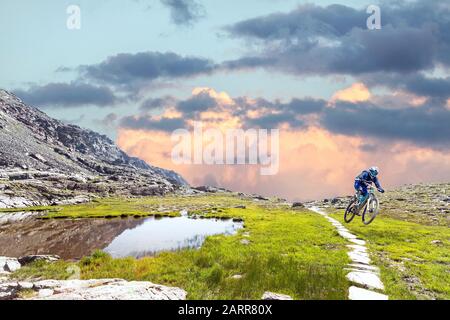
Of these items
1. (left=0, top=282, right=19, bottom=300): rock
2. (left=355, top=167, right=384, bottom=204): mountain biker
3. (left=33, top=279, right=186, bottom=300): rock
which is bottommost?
(left=0, top=282, right=19, bottom=300): rock

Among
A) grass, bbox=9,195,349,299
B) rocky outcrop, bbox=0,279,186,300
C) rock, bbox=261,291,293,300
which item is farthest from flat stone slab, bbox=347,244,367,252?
rocky outcrop, bbox=0,279,186,300

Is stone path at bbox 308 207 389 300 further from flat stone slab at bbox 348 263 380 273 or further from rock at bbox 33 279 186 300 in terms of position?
rock at bbox 33 279 186 300

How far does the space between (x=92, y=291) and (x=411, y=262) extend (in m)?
19.1

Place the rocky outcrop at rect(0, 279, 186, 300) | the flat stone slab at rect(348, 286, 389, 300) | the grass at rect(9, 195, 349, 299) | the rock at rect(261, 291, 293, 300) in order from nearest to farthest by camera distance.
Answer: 1. the rocky outcrop at rect(0, 279, 186, 300)
2. the rock at rect(261, 291, 293, 300)
3. the flat stone slab at rect(348, 286, 389, 300)
4. the grass at rect(9, 195, 349, 299)

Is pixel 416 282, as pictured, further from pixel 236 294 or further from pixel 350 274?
pixel 236 294

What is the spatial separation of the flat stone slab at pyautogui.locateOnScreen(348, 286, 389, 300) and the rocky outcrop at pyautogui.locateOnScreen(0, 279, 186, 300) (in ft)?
22.6

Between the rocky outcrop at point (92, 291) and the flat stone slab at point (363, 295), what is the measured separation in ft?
22.6

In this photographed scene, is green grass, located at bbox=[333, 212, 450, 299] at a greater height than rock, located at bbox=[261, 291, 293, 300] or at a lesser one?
lesser

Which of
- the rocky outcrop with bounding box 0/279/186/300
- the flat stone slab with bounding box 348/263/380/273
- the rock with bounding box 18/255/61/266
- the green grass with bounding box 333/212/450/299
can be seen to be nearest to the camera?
the rocky outcrop with bounding box 0/279/186/300

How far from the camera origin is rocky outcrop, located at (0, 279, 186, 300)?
12.3 metres

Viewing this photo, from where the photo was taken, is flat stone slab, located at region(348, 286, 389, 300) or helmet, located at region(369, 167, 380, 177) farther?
helmet, located at region(369, 167, 380, 177)

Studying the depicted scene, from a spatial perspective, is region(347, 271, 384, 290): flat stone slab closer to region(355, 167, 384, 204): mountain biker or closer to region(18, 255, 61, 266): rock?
region(355, 167, 384, 204): mountain biker

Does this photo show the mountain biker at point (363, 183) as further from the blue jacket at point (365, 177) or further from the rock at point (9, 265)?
the rock at point (9, 265)

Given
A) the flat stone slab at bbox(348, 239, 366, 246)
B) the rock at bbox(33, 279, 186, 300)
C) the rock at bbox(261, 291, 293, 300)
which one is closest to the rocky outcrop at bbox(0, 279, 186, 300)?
the rock at bbox(33, 279, 186, 300)
